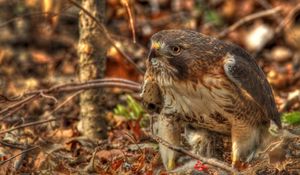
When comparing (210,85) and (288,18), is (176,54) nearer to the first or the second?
(210,85)

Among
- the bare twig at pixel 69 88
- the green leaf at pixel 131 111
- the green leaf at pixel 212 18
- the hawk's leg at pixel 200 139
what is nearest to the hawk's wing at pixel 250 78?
the hawk's leg at pixel 200 139

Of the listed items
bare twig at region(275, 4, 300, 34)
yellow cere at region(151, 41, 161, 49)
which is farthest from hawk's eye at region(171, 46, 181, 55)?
bare twig at region(275, 4, 300, 34)

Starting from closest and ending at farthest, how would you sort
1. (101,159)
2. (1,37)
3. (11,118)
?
(101,159) → (11,118) → (1,37)

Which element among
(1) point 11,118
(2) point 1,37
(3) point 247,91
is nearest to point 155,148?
(3) point 247,91

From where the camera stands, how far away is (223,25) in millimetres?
11492

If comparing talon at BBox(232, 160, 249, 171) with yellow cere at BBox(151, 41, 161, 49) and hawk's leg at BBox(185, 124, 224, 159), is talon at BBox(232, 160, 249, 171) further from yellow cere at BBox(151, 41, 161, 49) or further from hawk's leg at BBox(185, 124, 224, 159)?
yellow cere at BBox(151, 41, 161, 49)

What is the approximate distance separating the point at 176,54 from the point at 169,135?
29.6 inches

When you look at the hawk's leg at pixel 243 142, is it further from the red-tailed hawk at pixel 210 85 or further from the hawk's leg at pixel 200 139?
the hawk's leg at pixel 200 139

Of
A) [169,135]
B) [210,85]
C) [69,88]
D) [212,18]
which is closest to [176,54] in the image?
[210,85]

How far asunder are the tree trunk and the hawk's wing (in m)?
1.53

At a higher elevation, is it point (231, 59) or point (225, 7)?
point (225, 7)

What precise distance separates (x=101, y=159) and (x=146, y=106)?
2.23 feet

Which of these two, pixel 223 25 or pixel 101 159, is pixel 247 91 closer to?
pixel 101 159

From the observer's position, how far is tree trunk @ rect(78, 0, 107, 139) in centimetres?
683
